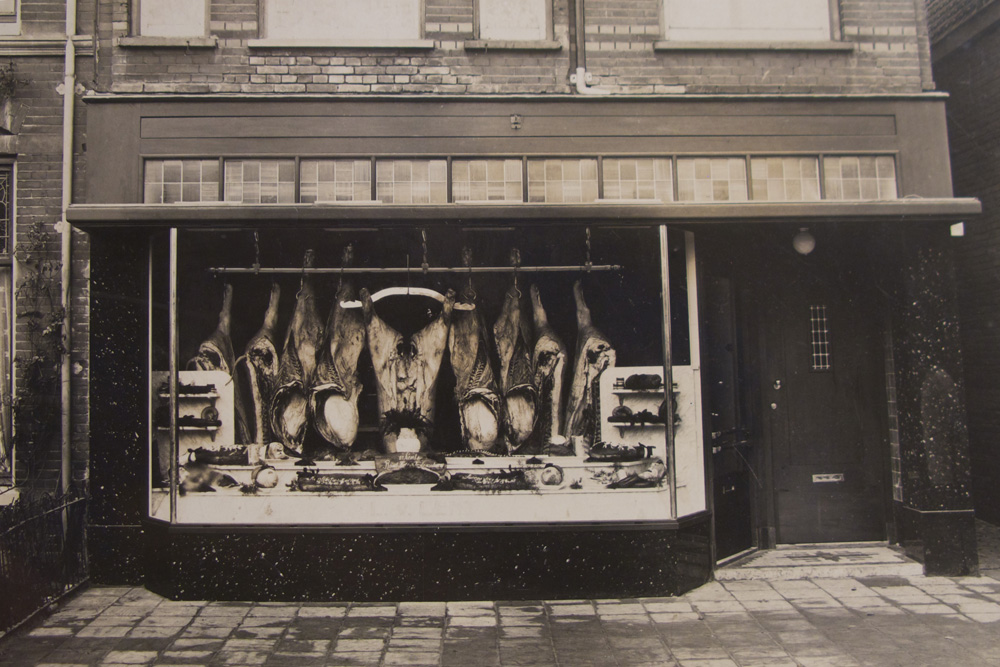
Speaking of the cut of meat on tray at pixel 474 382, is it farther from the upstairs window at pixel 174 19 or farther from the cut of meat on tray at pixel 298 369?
the upstairs window at pixel 174 19

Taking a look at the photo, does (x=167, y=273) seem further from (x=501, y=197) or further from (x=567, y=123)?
(x=567, y=123)

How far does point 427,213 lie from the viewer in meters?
5.22

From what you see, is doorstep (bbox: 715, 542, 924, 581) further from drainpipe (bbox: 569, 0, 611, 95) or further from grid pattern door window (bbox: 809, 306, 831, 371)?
drainpipe (bbox: 569, 0, 611, 95)

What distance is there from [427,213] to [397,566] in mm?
2860

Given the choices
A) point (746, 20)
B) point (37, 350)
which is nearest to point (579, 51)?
point (746, 20)

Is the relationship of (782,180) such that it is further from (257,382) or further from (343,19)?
(257,382)

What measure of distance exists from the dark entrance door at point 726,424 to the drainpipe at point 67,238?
570cm

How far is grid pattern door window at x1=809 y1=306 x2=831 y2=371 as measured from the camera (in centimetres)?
629

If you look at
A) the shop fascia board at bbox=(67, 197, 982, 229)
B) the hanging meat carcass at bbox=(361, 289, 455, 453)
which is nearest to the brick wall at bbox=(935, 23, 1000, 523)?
the shop fascia board at bbox=(67, 197, 982, 229)

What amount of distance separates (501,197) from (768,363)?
3060 mm

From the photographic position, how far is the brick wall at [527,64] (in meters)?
5.62

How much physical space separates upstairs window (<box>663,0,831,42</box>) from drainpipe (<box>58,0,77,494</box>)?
212 inches

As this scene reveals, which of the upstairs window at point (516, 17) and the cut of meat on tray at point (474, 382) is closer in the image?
the cut of meat on tray at point (474, 382)

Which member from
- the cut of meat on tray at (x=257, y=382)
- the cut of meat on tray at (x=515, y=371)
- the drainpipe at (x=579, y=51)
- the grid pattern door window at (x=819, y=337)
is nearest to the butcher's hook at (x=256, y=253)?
the cut of meat on tray at (x=257, y=382)
